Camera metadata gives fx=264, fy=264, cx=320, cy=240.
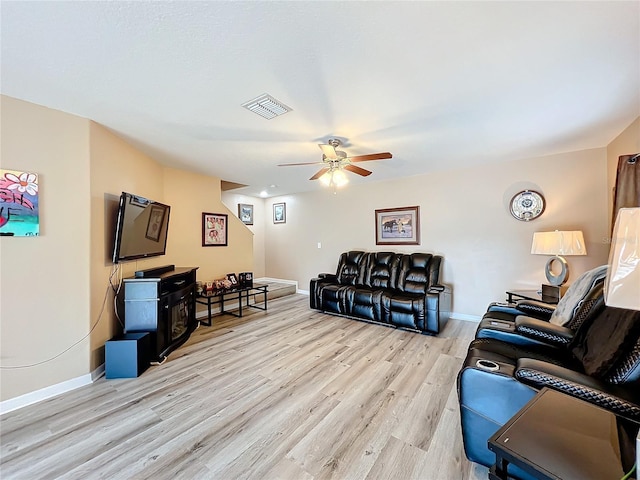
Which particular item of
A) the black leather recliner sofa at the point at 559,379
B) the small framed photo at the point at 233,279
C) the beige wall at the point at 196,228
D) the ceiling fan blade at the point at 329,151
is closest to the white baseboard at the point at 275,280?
the beige wall at the point at 196,228

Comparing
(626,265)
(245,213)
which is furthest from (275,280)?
(626,265)

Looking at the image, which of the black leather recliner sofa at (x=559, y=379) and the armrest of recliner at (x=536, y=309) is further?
the armrest of recliner at (x=536, y=309)

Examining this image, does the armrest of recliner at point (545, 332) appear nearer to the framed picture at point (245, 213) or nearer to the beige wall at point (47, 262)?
the beige wall at point (47, 262)

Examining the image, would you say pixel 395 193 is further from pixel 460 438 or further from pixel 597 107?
pixel 460 438

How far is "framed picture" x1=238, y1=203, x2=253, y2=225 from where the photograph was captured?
21.9 ft

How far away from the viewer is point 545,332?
6.86ft

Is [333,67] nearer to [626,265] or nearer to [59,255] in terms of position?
[626,265]

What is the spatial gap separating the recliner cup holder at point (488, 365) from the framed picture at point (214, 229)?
442 cm

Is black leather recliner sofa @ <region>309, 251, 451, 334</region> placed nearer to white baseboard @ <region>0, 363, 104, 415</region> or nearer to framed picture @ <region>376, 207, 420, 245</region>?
framed picture @ <region>376, 207, 420, 245</region>

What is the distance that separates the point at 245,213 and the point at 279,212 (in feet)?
2.83

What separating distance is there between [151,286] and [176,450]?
174 cm

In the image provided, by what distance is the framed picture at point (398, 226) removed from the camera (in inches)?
191

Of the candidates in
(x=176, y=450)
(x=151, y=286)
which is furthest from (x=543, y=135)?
(x=151, y=286)

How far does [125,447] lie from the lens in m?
1.74
